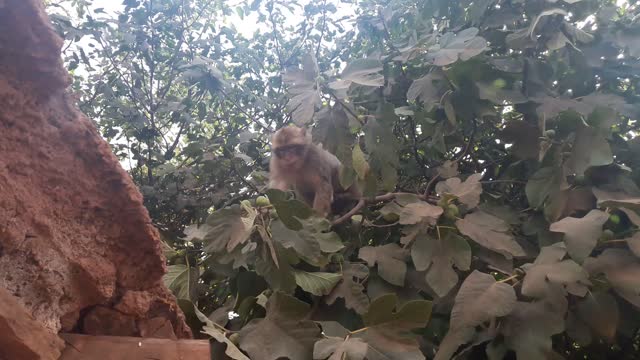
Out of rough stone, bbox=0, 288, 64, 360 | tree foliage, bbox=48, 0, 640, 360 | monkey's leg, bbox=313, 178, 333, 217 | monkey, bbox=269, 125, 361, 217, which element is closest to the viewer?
rough stone, bbox=0, 288, 64, 360

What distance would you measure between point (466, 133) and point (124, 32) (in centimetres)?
325

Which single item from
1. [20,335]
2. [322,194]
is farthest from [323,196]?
[20,335]

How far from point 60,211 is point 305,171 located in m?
4.38

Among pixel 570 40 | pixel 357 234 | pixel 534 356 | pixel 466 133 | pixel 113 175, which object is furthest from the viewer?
pixel 466 133

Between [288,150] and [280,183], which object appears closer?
[288,150]

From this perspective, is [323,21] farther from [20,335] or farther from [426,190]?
[20,335]

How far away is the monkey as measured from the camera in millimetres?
5633

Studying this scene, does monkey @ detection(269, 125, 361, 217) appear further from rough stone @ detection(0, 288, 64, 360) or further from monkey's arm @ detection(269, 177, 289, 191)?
rough stone @ detection(0, 288, 64, 360)

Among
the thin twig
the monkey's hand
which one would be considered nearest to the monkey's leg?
the monkey's hand

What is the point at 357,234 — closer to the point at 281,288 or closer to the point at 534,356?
the point at 281,288

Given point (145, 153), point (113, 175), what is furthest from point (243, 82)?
point (113, 175)

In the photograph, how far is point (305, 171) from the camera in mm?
6070

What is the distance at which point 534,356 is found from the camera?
84.6 inches

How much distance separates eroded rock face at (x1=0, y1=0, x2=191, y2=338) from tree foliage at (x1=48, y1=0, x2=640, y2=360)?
1.31ft
